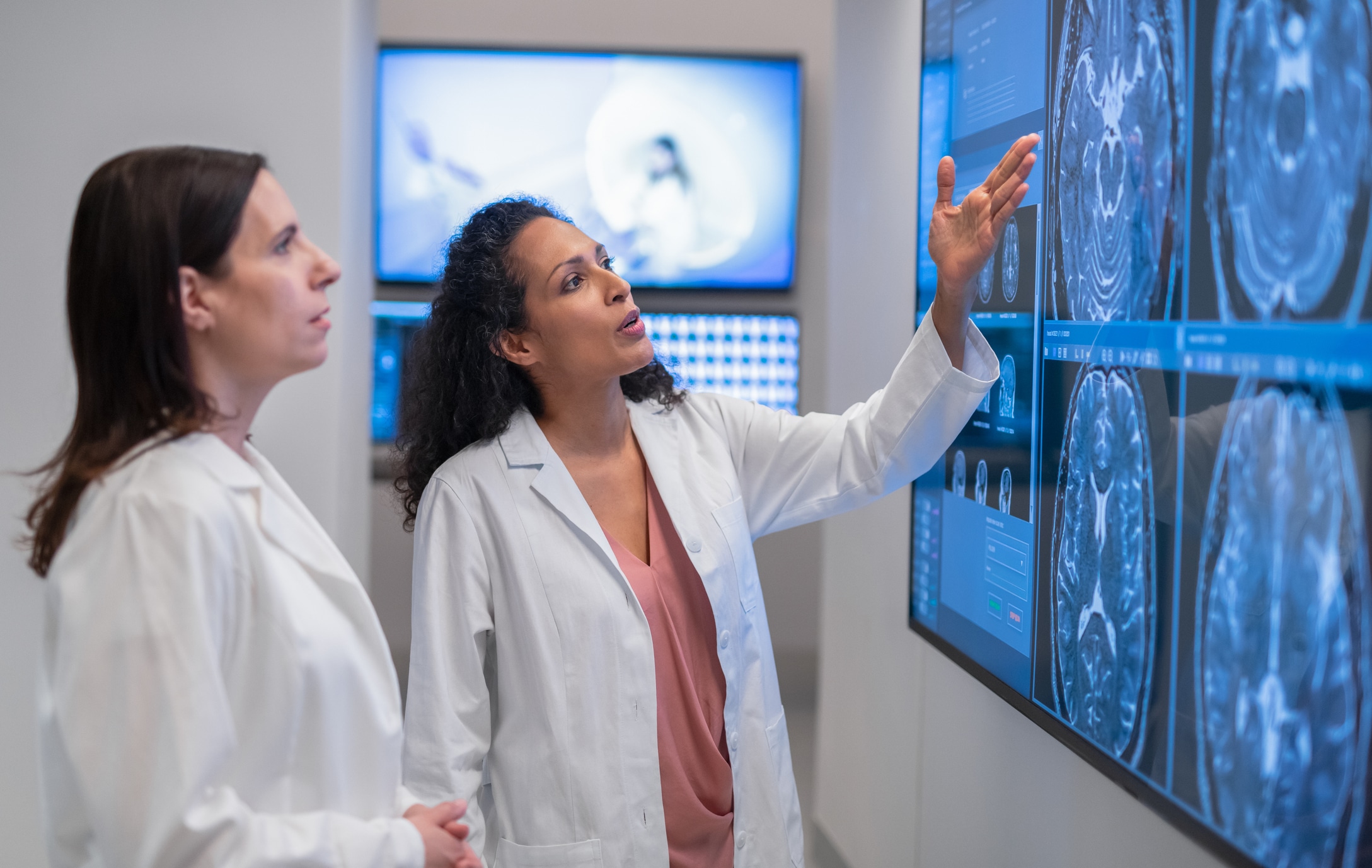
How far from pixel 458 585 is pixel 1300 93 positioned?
4.00ft

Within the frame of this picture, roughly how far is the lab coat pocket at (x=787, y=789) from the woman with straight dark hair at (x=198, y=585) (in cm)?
63

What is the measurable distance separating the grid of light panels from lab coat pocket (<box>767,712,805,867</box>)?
2568 mm

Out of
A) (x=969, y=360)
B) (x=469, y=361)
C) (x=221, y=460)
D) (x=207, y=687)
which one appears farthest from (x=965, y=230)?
(x=207, y=687)

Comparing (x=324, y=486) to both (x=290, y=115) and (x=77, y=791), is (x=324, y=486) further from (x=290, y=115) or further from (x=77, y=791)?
(x=77, y=791)

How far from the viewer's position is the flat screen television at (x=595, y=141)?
13.2 ft

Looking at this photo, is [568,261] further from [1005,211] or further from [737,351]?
[737,351]

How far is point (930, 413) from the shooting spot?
163 centimetres

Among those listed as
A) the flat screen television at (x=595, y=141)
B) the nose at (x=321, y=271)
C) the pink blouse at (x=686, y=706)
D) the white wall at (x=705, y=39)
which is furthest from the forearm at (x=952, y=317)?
the flat screen television at (x=595, y=141)

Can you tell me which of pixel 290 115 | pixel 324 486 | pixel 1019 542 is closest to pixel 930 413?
pixel 1019 542

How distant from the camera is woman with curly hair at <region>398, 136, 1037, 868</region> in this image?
1.55 metres

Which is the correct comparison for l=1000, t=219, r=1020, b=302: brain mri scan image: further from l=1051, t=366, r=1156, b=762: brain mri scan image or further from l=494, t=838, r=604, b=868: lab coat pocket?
l=494, t=838, r=604, b=868: lab coat pocket

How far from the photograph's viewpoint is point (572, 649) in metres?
1.58

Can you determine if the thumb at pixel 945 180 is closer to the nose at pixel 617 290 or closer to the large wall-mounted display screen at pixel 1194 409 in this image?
the large wall-mounted display screen at pixel 1194 409

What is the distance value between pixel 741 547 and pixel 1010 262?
64 centimetres
